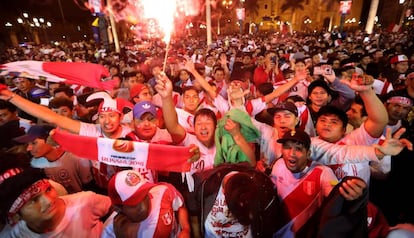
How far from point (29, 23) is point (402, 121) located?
160 ft

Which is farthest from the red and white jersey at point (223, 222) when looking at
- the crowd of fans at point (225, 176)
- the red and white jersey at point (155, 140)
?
the red and white jersey at point (155, 140)

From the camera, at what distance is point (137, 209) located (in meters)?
2.25

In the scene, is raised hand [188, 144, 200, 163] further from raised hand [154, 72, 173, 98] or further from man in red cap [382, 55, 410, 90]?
man in red cap [382, 55, 410, 90]

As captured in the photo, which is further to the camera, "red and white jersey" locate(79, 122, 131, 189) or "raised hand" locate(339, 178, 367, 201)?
"red and white jersey" locate(79, 122, 131, 189)

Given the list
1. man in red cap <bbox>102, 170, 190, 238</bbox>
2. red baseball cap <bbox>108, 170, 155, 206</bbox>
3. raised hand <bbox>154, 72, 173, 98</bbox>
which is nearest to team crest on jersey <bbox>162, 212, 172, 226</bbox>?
man in red cap <bbox>102, 170, 190, 238</bbox>

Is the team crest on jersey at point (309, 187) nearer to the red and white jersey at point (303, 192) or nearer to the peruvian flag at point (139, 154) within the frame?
the red and white jersey at point (303, 192)

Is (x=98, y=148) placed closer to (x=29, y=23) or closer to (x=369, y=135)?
(x=369, y=135)

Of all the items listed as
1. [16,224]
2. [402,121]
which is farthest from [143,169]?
[402,121]

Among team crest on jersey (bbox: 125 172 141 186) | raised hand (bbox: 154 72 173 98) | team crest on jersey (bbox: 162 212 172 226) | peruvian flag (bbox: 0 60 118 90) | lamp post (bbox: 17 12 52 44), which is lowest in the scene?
team crest on jersey (bbox: 162 212 172 226)

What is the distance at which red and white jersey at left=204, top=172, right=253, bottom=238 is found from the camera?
7.39 feet

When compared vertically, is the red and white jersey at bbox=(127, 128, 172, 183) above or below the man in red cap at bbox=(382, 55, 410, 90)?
below

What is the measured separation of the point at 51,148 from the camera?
10.6 ft

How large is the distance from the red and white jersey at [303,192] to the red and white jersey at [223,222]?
0.39 metres

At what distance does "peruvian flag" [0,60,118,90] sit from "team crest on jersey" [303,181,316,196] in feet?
9.80
